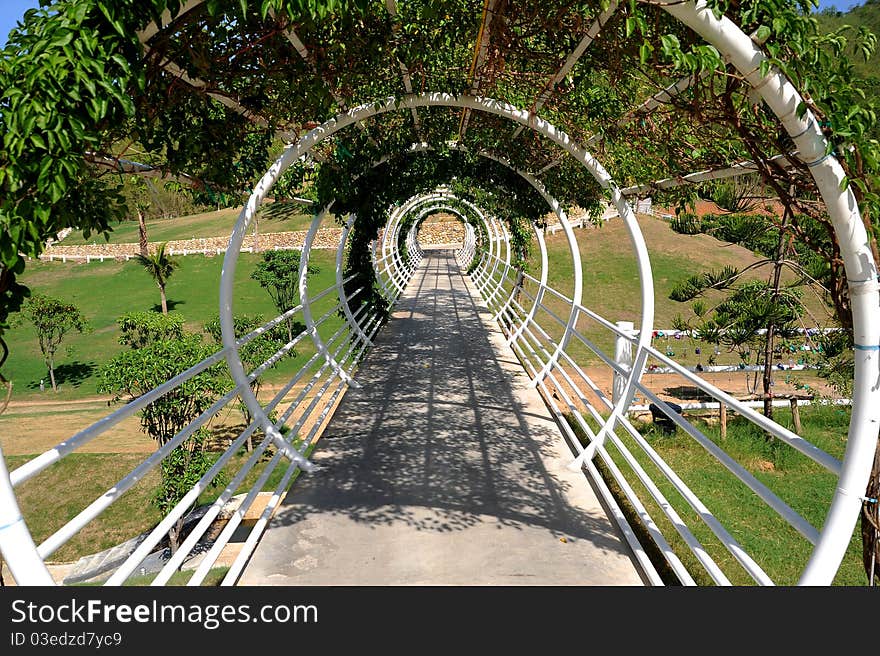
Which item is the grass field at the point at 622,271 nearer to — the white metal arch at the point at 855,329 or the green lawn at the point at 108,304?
the green lawn at the point at 108,304

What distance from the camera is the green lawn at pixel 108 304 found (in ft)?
64.7

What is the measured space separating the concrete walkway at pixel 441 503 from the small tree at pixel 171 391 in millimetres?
4353

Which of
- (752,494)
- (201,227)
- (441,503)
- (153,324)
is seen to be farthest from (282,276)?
(201,227)

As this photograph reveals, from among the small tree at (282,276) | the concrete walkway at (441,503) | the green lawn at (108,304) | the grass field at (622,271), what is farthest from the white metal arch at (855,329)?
the small tree at (282,276)

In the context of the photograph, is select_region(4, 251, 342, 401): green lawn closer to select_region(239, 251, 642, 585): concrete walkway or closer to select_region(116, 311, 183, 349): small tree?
select_region(116, 311, 183, 349): small tree

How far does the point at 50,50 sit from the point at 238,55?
52.8 inches

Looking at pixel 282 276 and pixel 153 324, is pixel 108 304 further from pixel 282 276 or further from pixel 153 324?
pixel 153 324

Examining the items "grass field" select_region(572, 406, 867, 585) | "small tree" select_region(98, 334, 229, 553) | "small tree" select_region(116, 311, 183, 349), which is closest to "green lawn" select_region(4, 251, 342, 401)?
"small tree" select_region(116, 311, 183, 349)

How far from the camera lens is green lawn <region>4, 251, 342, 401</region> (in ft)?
64.7

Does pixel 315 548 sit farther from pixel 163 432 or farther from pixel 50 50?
pixel 163 432

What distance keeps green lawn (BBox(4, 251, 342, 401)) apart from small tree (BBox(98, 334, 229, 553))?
189 inches

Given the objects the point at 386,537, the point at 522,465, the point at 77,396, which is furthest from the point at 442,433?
the point at 77,396

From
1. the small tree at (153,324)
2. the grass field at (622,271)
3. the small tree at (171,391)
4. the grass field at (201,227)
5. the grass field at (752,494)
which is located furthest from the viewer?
the grass field at (201,227)
